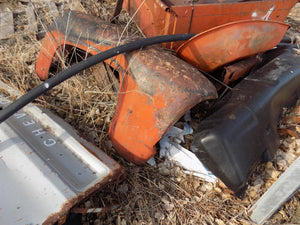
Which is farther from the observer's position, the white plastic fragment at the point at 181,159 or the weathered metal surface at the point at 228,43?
the white plastic fragment at the point at 181,159

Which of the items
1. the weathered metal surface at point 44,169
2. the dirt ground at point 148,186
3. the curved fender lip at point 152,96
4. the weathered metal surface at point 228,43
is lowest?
the dirt ground at point 148,186

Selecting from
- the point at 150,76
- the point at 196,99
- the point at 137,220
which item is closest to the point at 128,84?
the point at 150,76

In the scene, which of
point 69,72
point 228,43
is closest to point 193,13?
point 228,43

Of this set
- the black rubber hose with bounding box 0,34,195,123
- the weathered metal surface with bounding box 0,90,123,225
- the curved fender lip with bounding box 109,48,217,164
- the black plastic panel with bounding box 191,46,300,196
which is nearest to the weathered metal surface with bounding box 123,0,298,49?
the black rubber hose with bounding box 0,34,195,123

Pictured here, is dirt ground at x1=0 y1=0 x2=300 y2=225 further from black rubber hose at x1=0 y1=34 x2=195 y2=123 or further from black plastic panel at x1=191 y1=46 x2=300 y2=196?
black rubber hose at x1=0 y1=34 x2=195 y2=123

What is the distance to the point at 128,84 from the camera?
157 centimetres

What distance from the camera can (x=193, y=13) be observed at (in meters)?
1.82

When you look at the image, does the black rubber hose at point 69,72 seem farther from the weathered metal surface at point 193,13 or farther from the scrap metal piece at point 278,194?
the scrap metal piece at point 278,194

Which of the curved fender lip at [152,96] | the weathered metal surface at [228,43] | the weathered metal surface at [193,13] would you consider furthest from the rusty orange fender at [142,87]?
the weathered metal surface at [193,13]

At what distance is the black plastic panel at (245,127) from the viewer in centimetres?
146

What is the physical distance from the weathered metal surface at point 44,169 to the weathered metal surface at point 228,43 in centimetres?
102

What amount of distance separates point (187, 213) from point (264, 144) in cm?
78

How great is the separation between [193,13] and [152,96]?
884 mm

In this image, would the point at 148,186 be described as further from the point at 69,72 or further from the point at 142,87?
the point at 69,72
